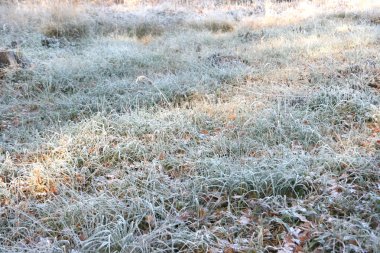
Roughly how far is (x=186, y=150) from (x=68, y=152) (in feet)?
4.19

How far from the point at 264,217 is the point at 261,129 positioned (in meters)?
1.50

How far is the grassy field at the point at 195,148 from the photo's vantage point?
2820 mm

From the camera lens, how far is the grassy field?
2.82 meters

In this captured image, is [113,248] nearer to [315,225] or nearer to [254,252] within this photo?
[254,252]

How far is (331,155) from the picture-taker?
366 centimetres

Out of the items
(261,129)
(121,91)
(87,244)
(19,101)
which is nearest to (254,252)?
(87,244)

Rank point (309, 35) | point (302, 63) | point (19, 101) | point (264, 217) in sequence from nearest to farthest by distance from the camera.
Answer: point (264, 217) → point (19, 101) → point (302, 63) → point (309, 35)

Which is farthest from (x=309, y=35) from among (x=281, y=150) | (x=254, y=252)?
(x=254, y=252)

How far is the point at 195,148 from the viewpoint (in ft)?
13.3

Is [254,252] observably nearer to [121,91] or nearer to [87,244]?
[87,244]

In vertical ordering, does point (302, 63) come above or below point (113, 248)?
above

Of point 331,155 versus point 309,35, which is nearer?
point 331,155

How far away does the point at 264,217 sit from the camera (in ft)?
9.84

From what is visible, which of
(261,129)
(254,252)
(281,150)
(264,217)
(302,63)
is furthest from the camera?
(302,63)
